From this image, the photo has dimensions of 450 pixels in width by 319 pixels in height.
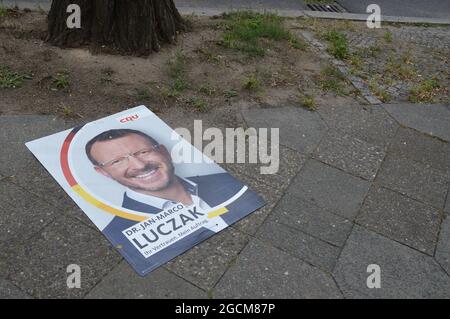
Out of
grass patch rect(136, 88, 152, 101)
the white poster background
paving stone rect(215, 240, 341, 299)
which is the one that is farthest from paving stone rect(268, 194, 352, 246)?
grass patch rect(136, 88, 152, 101)

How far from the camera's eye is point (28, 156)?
318cm

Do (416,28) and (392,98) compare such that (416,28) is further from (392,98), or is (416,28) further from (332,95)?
(332,95)

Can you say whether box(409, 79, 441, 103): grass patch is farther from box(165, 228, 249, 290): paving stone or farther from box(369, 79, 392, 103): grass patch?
box(165, 228, 249, 290): paving stone

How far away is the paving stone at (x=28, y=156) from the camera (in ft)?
9.55

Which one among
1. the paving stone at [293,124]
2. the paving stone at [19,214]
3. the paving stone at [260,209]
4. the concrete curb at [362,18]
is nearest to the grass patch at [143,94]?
the paving stone at [293,124]

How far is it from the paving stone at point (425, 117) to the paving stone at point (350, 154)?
0.69 meters

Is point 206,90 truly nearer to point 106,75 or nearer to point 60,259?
point 106,75

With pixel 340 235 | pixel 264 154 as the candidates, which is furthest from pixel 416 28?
pixel 340 235

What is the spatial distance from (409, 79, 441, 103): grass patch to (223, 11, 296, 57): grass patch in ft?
4.60

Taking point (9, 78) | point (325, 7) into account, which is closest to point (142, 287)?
point (9, 78)

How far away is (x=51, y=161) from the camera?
3.14 m

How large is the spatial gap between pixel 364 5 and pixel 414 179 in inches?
174
